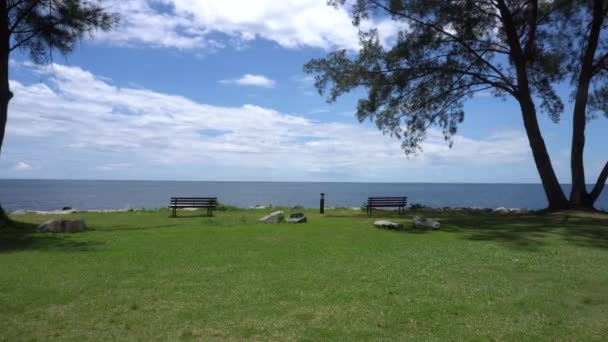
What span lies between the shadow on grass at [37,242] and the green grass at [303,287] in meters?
0.05

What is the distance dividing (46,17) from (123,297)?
44.1ft

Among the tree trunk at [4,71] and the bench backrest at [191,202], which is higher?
the tree trunk at [4,71]

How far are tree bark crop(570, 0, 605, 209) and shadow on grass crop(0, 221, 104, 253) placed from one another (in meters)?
18.3

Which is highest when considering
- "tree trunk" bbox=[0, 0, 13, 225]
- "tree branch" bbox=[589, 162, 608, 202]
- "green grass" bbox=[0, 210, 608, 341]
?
"tree trunk" bbox=[0, 0, 13, 225]

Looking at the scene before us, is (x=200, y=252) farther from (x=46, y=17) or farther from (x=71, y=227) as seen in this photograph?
(x=46, y=17)

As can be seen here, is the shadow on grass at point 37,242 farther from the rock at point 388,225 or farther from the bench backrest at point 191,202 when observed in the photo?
the rock at point 388,225

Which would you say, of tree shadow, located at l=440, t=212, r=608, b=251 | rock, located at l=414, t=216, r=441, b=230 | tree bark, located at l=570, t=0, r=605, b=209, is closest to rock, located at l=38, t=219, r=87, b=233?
rock, located at l=414, t=216, r=441, b=230

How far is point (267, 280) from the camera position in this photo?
7.05m

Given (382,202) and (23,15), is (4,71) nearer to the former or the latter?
(23,15)

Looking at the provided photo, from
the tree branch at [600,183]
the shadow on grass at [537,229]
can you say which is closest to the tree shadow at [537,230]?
the shadow on grass at [537,229]

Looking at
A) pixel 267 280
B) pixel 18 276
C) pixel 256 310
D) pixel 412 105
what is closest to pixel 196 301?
pixel 256 310

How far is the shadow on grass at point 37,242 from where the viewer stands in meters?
10.1

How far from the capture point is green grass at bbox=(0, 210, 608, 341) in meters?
4.93

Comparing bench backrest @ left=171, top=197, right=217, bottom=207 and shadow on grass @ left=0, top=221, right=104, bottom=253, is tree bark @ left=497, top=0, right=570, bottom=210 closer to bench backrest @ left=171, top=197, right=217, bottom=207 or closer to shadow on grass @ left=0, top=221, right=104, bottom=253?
bench backrest @ left=171, top=197, right=217, bottom=207
